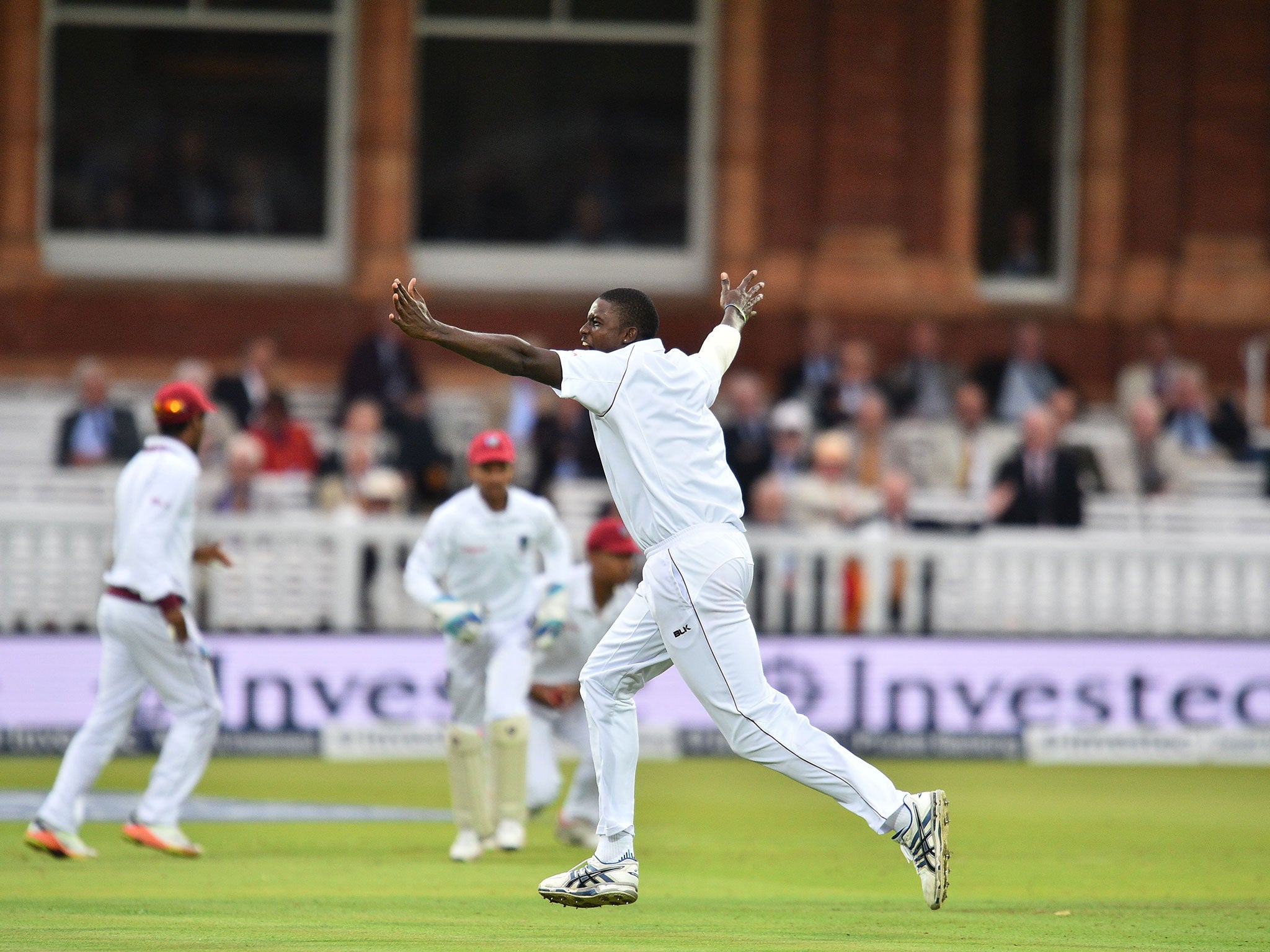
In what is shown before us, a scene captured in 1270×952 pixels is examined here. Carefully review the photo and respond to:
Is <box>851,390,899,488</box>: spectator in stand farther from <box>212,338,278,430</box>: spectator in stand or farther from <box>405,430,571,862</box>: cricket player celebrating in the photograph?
<box>405,430,571,862</box>: cricket player celebrating

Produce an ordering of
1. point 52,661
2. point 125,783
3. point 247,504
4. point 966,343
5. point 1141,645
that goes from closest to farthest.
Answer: point 125,783, point 52,661, point 1141,645, point 247,504, point 966,343

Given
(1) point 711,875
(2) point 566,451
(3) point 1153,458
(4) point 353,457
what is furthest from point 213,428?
(1) point 711,875

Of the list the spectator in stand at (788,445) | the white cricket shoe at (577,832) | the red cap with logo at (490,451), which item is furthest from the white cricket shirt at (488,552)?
the spectator in stand at (788,445)

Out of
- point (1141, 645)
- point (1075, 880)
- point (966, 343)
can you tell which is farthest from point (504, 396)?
point (1075, 880)

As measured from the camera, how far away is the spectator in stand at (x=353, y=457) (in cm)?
1415

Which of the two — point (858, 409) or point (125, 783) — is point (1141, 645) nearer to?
point (858, 409)

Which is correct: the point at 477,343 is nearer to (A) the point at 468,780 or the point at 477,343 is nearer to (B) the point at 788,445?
(A) the point at 468,780

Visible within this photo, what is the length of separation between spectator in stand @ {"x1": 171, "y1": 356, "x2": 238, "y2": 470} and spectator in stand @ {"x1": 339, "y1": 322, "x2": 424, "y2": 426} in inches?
48.4

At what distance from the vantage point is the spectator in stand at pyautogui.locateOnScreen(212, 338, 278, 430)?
1539cm

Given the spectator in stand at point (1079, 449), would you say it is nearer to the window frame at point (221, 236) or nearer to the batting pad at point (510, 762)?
the window frame at point (221, 236)

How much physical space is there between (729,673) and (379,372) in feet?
33.7

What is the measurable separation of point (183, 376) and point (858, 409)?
16.8 feet

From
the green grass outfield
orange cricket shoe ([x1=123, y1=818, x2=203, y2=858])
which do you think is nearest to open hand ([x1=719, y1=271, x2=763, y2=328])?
the green grass outfield

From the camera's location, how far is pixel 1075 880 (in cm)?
819
